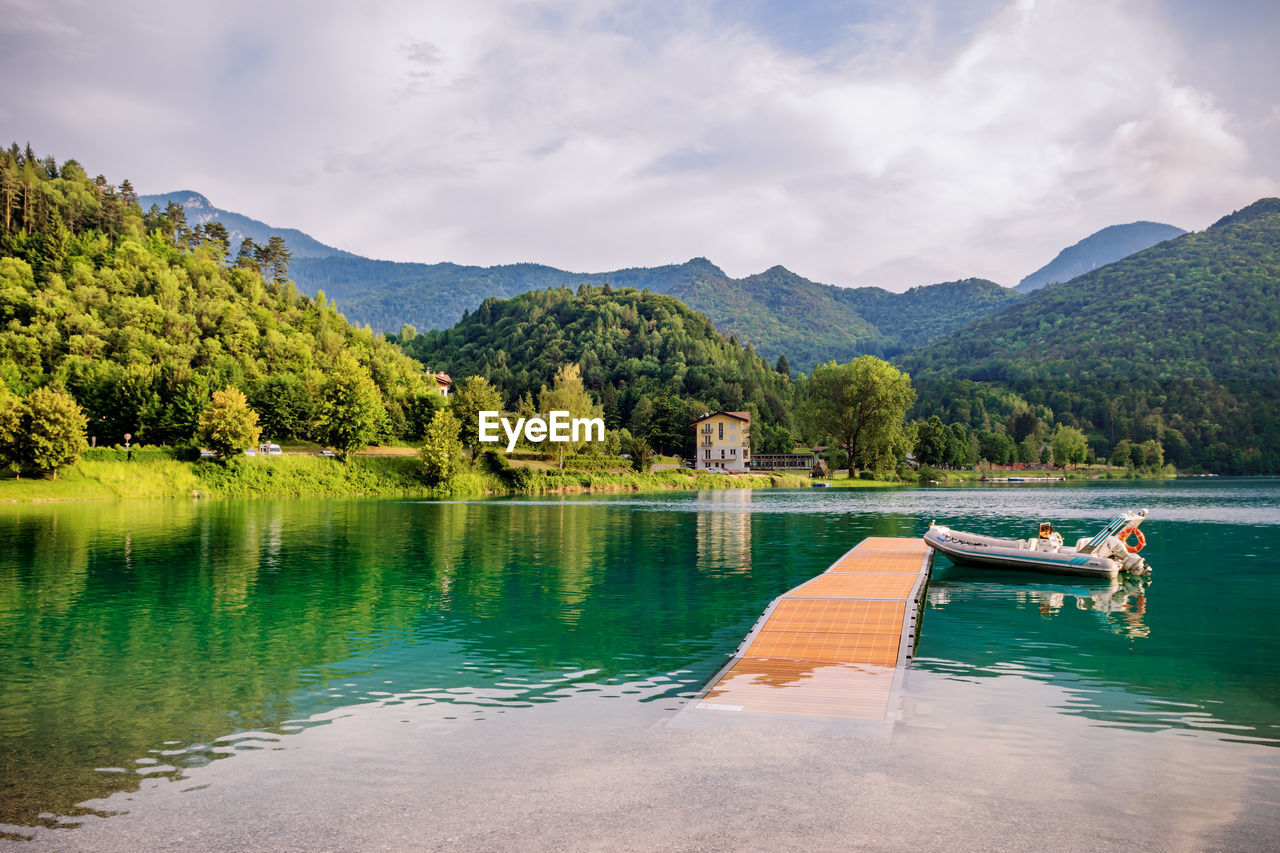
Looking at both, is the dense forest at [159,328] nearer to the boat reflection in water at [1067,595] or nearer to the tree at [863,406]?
the tree at [863,406]

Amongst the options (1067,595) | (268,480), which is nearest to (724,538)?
(1067,595)

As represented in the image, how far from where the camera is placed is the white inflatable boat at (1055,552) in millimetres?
33781

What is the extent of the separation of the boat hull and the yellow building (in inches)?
5038

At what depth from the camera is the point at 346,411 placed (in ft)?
341

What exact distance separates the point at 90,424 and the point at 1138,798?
117 m

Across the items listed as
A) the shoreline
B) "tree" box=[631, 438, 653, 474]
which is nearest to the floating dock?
the shoreline

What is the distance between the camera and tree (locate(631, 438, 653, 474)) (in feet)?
432

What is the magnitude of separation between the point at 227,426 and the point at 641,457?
207 ft

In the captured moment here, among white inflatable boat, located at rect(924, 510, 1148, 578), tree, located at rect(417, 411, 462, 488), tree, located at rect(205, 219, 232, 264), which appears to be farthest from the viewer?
tree, located at rect(205, 219, 232, 264)

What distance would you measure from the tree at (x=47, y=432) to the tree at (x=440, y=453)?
127 feet

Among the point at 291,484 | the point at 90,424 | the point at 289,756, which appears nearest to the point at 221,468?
the point at 291,484

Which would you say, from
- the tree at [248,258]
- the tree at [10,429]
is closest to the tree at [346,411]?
the tree at [10,429]

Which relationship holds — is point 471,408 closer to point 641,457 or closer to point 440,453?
point 440,453

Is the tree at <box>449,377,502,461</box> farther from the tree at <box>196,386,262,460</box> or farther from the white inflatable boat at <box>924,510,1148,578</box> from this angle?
the white inflatable boat at <box>924,510,1148,578</box>
